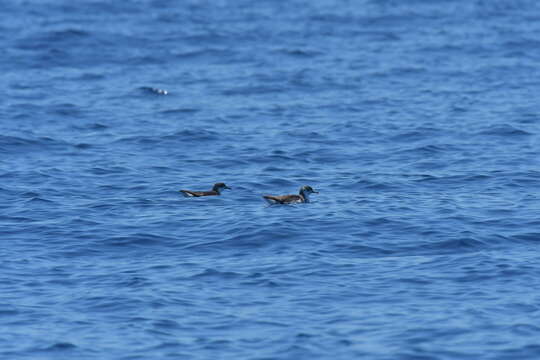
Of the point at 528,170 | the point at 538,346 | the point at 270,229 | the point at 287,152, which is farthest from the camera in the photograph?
the point at 287,152

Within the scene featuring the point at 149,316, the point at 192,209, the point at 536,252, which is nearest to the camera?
the point at 149,316

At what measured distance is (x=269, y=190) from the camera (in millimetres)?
24516

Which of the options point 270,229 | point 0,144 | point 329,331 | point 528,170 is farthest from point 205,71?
point 329,331

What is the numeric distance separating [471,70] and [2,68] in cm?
1707

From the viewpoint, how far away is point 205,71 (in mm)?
40281

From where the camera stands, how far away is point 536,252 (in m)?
19.2

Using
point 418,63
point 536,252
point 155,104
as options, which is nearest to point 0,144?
point 155,104

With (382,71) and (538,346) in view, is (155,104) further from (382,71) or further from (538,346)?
(538,346)

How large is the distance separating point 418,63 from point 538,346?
2777 cm

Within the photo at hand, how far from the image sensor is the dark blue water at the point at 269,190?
15.6 meters

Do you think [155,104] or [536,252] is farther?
[155,104]

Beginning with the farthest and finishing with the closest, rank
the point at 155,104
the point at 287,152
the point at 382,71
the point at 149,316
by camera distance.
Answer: the point at 382,71 < the point at 155,104 < the point at 287,152 < the point at 149,316

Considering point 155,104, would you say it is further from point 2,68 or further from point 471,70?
point 471,70

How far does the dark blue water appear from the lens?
616 inches
